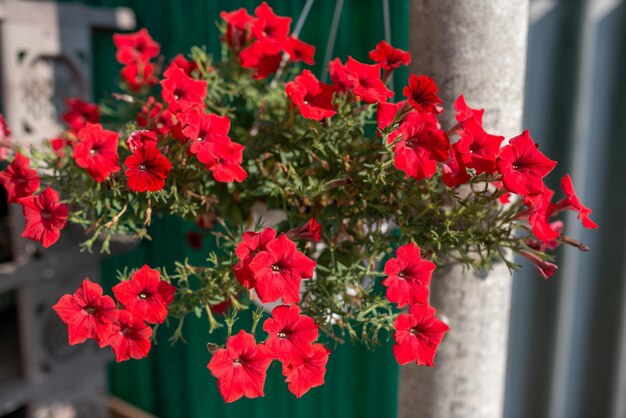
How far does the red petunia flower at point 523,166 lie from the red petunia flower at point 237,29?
530 millimetres

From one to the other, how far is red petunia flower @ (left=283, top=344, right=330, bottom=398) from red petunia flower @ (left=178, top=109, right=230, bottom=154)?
0.29 metres

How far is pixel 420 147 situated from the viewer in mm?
694

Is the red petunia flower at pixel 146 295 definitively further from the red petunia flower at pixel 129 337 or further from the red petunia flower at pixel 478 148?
the red petunia flower at pixel 478 148

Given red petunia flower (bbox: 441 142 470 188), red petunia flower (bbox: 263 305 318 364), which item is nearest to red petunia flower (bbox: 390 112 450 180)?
red petunia flower (bbox: 441 142 470 188)

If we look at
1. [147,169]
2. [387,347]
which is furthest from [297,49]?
[387,347]

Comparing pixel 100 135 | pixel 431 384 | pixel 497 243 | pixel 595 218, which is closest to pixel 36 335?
pixel 100 135

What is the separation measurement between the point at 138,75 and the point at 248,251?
657 millimetres

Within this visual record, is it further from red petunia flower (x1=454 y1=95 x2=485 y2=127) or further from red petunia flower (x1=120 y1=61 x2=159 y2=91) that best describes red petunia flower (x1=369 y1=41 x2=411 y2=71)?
red petunia flower (x1=120 y1=61 x2=159 y2=91)

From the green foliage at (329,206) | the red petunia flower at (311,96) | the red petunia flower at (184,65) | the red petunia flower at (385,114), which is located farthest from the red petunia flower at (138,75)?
the red petunia flower at (385,114)

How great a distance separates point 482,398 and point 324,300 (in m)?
0.41

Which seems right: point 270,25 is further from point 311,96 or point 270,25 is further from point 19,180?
point 19,180

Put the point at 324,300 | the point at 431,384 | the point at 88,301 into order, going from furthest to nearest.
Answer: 1. the point at 431,384
2. the point at 324,300
3. the point at 88,301

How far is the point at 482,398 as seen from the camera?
983mm

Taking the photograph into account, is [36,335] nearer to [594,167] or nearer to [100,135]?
[100,135]
